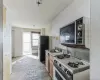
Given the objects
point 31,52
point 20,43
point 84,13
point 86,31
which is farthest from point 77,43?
point 31,52

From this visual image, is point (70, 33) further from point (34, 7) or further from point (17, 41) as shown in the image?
point (17, 41)

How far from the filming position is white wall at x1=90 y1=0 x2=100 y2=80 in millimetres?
776

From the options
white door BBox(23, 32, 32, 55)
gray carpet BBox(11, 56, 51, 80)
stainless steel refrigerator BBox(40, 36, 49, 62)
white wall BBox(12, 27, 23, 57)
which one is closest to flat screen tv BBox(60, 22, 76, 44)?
gray carpet BBox(11, 56, 51, 80)

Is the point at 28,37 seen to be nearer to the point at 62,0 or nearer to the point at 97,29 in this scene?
the point at 62,0

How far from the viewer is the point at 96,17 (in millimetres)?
793

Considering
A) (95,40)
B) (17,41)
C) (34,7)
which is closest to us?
(95,40)

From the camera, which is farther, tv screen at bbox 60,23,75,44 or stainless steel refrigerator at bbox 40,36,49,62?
stainless steel refrigerator at bbox 40,36,49,62

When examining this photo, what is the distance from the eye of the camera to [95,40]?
0.81 metres

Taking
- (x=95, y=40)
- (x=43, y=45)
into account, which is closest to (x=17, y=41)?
(x=43, y=45)

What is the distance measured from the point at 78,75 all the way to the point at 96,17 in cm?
102

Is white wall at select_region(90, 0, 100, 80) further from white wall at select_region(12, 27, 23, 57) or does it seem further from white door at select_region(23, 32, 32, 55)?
white door at select_region(23, 32, 32, 55)

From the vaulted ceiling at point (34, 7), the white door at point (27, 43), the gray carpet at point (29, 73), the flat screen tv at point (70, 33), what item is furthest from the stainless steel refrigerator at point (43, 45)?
the flat screen tv at point (70, 33)

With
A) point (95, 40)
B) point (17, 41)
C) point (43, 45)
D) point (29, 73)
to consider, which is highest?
point (95, 40)

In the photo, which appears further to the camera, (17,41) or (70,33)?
(17,41)
